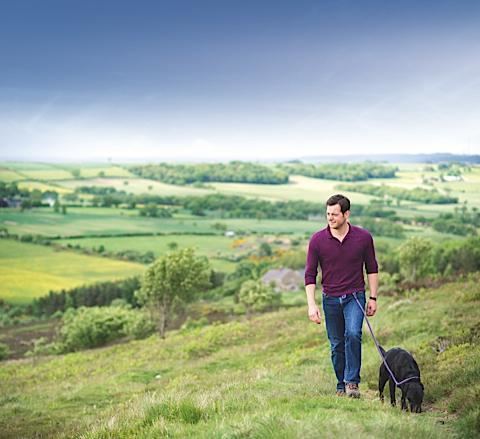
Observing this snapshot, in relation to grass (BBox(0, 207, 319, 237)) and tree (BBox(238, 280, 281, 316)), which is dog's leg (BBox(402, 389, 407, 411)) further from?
grass (BBox(0, 207, 319, 237))

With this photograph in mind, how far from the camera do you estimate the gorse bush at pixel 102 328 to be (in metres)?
46.9

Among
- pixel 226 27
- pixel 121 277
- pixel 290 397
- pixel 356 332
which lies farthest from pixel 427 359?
pixel 226 27

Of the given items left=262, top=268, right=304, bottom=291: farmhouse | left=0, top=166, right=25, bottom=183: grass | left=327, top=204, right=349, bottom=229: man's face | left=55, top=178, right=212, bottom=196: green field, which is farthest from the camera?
left=55, top=178, right=212, bottom=196: green field

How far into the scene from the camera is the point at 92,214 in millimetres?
124812

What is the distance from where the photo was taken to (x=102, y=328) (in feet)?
159

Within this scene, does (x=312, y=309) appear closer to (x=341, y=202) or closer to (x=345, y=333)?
(x=345, y=333)

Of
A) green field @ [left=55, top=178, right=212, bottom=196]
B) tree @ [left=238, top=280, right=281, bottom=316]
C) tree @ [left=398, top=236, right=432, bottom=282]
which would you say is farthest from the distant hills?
tree @ [left=238, top=280, right=281, bottom=316]

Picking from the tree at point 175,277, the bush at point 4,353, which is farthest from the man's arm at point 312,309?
the bush at point 4,353

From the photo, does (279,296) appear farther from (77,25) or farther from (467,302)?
(77,25)

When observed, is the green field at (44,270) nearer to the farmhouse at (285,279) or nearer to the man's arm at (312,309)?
the farmhouse at (285,279)

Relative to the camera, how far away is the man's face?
8008 millimetres

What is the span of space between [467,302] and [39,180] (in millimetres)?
134407

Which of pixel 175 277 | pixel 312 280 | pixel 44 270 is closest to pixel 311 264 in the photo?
pixel 312 280

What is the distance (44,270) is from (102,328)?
53.3 metres
